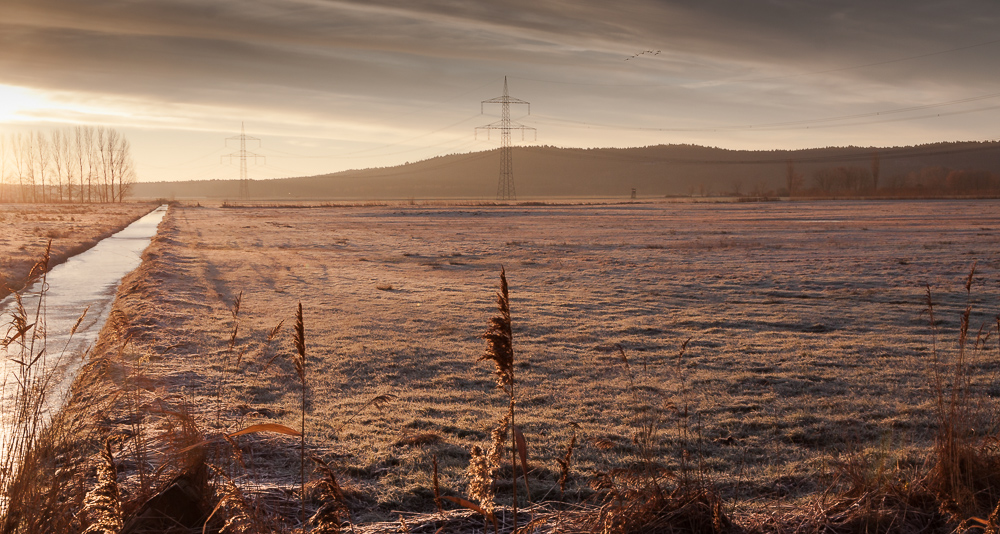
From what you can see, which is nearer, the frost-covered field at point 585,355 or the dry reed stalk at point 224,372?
the dry reed stalk at point 224,372

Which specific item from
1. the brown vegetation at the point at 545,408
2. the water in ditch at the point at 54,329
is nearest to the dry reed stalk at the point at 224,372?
the brown vegetation at the point at 545,408

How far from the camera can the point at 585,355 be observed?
1111 cm

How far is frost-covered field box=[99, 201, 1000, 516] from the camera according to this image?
6625 millimetres

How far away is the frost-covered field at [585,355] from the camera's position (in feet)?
21.7

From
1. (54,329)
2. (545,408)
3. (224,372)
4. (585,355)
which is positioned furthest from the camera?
(54,329)

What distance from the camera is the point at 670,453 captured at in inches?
262

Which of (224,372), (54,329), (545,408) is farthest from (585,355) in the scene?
(54,329)

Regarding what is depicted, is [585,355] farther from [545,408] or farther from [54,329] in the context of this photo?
[54,329]

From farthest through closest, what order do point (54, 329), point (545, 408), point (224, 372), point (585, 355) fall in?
point (54, 329)
point (585, 355)
point (224, 372)
point (545, 408)

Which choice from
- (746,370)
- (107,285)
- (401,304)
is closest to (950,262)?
(746,370)

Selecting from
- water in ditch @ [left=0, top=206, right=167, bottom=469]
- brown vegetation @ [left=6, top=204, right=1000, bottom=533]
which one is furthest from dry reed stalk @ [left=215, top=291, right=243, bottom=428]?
Answer: water in ditch @ [left=0, top=206, right=167, bottom=469]

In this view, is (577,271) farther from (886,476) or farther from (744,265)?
(886,476)

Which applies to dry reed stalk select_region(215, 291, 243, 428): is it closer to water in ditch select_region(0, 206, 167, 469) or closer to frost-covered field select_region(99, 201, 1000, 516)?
frost-covered field select_region(99, 201, 1000, 516)

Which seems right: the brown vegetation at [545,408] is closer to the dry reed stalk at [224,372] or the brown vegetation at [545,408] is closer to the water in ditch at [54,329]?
the dry reed stalk at [224,372]
